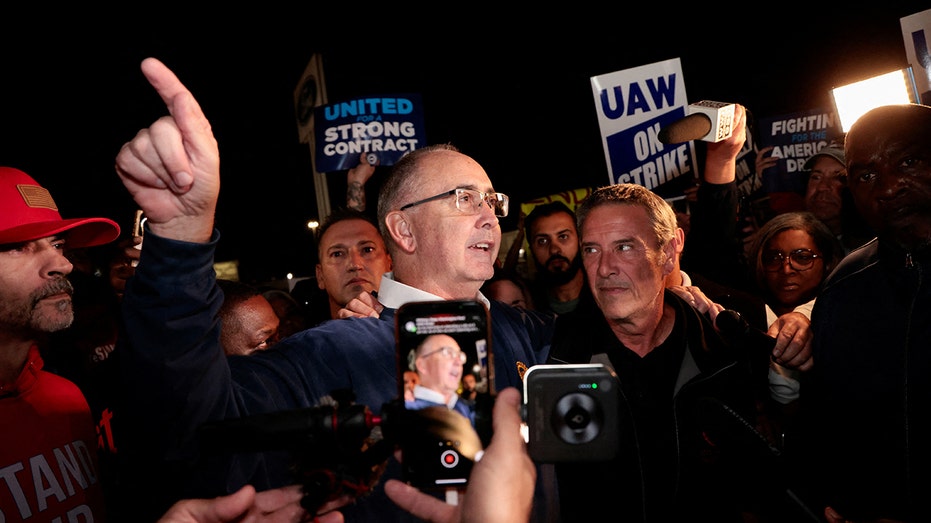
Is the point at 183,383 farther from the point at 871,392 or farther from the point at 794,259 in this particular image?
the point at 794,259

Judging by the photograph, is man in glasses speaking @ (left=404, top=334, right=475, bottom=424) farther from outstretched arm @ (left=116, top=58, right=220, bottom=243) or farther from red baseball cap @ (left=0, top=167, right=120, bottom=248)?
red baseball cap @ (left=0, top=167, right=120, bottom=248)

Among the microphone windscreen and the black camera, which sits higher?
the microphone windscreen

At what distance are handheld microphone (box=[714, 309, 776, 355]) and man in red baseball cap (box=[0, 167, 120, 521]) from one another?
8.71ft

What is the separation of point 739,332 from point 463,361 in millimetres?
1909

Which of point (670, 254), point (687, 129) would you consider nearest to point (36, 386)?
point (670, 254)

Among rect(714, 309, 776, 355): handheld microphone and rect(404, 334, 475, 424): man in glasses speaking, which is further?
rect(714, 309, 776, 355): handheld microphone

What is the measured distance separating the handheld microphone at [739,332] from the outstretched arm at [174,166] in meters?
2.17

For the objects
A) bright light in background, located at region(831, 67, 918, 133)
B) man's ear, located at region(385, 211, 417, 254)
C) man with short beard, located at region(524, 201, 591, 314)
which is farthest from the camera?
man with short beard, located at region(524, 201, 591, 314)

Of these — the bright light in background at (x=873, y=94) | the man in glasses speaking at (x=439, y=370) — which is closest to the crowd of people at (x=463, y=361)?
the man in glasses speaking at (x=439, y=370)

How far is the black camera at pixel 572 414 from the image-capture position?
100 cm

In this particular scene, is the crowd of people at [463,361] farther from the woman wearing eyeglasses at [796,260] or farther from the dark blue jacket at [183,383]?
the woman wearing eyeglasses at [796,260]

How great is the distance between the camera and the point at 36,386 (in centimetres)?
233

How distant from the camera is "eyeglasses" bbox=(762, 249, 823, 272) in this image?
4.06 metres

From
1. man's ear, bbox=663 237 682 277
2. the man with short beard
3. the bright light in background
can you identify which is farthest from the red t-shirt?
the bright light in background
